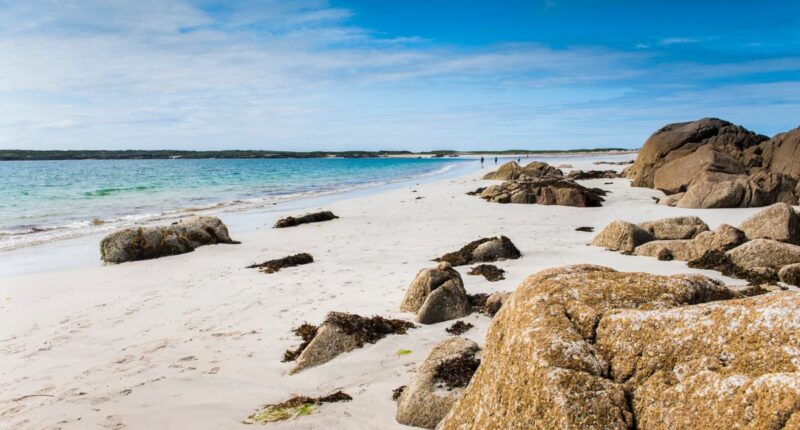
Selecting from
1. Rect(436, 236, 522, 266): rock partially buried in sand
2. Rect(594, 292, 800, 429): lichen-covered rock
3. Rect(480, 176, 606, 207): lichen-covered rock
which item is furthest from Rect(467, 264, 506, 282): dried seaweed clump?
Rect(480, 176, 606, 207): lichen-covered rock

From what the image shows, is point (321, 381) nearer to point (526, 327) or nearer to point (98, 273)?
point (526, 327)

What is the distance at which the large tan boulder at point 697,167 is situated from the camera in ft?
87.2

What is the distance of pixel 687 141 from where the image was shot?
34.3 m

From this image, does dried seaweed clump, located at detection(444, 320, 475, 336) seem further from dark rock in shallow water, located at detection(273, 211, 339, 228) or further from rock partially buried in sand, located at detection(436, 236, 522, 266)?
dark rock in shallow water, located at detection(273, 211, 339, 228)

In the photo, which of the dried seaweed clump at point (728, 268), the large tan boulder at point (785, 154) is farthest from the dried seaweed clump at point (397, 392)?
the large tan boulder at point (785, 154)

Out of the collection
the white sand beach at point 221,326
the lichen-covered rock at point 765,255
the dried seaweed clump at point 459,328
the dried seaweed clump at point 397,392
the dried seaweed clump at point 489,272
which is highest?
the lichen-covered rock at point 765,255

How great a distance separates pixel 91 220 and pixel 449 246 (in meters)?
21.2

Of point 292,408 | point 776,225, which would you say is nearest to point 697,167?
point 776,225

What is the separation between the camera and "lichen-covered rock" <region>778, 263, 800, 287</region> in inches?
396

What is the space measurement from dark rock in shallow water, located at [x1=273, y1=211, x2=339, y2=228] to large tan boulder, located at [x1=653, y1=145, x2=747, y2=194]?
765 inches

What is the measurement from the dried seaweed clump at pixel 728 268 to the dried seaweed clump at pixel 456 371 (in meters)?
7.82

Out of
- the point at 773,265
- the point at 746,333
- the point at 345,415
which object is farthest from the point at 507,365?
the point at 773,265

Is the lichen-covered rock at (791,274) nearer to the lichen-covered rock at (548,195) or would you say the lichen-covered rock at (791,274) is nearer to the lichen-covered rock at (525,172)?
the lichen-covered rock at (548,195)

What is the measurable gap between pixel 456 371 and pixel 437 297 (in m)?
3.11
